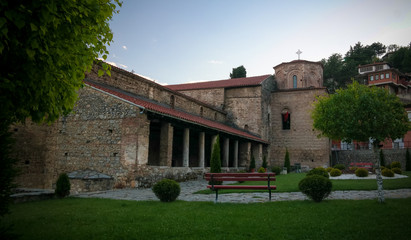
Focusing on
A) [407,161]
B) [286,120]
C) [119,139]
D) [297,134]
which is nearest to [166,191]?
[119,139]

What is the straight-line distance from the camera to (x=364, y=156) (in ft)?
93.5

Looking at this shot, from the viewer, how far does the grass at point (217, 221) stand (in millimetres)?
4707

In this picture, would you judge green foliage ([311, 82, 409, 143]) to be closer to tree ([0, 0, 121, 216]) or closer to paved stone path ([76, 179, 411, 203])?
paved stone path ([76, 179, 411, 203])

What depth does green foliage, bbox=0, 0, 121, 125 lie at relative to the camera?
3.54 metres

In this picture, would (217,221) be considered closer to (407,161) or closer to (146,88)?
(146,88)

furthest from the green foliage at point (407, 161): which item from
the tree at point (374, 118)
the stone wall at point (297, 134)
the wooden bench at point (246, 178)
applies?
the wooden bench at point (246, 178)

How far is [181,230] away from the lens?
4945mm

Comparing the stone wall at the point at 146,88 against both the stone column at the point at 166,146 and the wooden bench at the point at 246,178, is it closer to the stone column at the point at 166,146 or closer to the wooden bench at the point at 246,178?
the stone column at the point at 166,146

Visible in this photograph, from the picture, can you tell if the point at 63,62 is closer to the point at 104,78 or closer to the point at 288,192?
the point at 288,192

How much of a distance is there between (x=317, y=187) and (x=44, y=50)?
6844 millimetres

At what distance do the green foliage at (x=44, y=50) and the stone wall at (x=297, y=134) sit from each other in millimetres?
26542

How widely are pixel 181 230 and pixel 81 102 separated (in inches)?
428

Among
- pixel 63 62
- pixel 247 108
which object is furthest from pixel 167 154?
pixel 247 108

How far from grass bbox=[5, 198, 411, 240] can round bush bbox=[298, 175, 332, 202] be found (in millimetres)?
194
